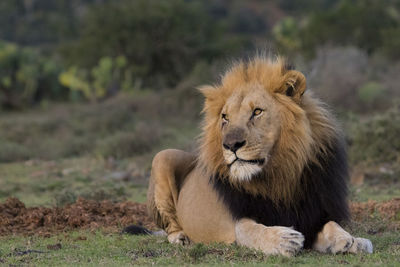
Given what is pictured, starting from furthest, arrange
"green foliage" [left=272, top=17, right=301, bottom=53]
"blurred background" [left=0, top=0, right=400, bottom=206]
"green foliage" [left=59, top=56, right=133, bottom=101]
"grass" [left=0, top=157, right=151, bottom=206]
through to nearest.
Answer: "green foliage" [left=272, top=17, right=301, bottom=53] → "green foliage" [left=59, top=56, right=133, bottom=101] → "blurred background" [left=0, top=0, right=400, bottom=206] → "grass" [left=0, top=157, right=151, bottom=206]

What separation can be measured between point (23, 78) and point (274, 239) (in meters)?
26.6

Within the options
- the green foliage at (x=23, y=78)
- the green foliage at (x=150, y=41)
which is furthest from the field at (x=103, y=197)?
the green foliage at (x=150, y=41)

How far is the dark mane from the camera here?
4969 millimetres

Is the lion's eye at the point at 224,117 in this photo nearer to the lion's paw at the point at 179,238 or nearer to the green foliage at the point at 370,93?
the lion's paw at the point at 179,238

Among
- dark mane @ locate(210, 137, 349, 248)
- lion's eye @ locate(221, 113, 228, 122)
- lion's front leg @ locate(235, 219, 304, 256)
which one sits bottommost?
lion's front leg @ locate(235, 219, 304, 256)

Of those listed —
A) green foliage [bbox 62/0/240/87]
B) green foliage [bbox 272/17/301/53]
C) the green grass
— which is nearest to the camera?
the green grass

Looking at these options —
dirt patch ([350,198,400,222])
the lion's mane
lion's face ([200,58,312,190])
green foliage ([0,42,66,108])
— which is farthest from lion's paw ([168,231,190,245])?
green foliage ([0,42,66,108])

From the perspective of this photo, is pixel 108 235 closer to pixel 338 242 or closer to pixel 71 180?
pixel 338 242

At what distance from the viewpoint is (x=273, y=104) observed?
Answer: 4.98m

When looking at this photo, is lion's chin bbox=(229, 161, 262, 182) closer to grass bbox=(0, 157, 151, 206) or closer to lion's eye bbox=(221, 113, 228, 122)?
lion's eye bbox=(221, 113, 228, 122)

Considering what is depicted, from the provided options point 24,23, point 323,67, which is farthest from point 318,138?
point 24,23

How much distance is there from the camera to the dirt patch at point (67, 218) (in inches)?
277

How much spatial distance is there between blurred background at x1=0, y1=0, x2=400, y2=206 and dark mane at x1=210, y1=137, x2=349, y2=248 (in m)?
0.72

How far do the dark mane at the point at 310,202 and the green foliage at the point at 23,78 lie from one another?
83.8 feet
